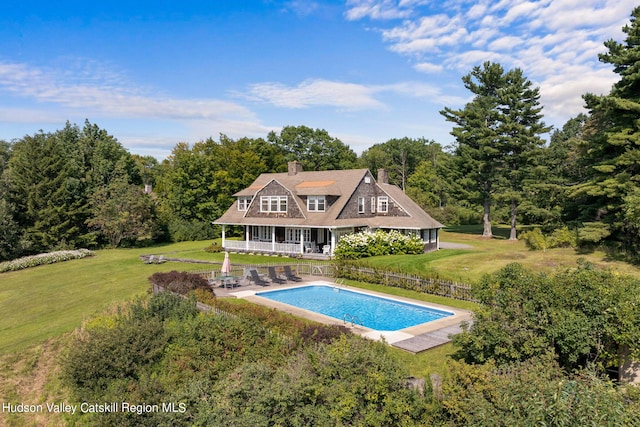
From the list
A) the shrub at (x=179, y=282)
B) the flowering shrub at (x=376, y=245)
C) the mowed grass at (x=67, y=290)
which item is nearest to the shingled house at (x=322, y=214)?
the flowering shrub at (x=376, y=245)

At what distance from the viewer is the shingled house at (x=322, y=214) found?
Result: 1390 inches

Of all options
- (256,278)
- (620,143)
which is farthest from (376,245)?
(620,143)

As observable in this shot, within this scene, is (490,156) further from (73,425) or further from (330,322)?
(73,425)

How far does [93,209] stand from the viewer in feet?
144

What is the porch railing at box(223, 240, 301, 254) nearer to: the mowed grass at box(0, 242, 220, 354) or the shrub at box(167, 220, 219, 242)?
the mowed grass at box(0, 242, 220, 354)

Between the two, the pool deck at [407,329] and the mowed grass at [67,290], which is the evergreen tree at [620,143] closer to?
the pool deck at [407,329]

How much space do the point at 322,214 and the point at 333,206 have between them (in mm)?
1304

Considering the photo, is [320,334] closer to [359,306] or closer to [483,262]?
[359,306]

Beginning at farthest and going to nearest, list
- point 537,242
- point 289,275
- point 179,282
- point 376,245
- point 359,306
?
point 376,245 < point 537,242 < point 289,275 < point 359,306 < point 179,282

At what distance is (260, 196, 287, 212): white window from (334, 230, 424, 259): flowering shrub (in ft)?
24.2

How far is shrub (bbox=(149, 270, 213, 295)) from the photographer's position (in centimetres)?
1895

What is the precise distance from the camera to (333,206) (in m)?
36.3

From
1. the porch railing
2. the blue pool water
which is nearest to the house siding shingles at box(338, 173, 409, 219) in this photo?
the porch railing

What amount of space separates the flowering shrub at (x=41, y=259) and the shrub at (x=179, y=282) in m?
19.0
